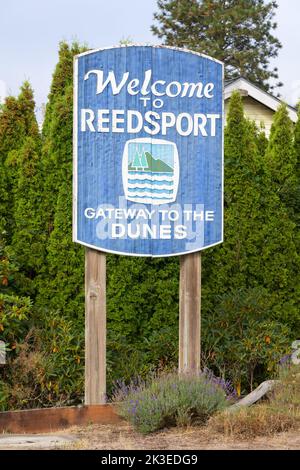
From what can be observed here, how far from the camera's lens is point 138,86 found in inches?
307

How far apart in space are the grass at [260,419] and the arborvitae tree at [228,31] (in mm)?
27495

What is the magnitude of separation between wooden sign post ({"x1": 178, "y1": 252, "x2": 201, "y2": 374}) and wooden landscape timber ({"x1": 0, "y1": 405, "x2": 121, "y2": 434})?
915 millimetres

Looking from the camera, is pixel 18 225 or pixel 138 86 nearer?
pixel 138 86

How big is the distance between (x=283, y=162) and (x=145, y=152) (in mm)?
2703

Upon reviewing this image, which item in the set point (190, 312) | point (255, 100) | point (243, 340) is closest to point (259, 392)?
point (243, 340)

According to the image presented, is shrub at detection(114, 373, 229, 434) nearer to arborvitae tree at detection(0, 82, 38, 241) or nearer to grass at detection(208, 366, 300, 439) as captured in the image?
grass at detection(208, 366, 300, 439)

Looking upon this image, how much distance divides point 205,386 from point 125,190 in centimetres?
197

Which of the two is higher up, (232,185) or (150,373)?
(232,185)

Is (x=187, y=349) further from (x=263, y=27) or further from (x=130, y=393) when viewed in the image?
(x=263, y=27)

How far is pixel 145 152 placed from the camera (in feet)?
25.4

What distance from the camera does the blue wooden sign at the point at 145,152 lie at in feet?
25.2

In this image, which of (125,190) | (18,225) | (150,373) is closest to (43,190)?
(18,225)

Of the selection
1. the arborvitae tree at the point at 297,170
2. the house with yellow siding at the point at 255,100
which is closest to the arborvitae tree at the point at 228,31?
the house with yellow siding at the point at 255,100

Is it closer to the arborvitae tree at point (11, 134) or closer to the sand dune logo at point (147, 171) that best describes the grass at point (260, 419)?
the sand dune logo at point (147, 171)
